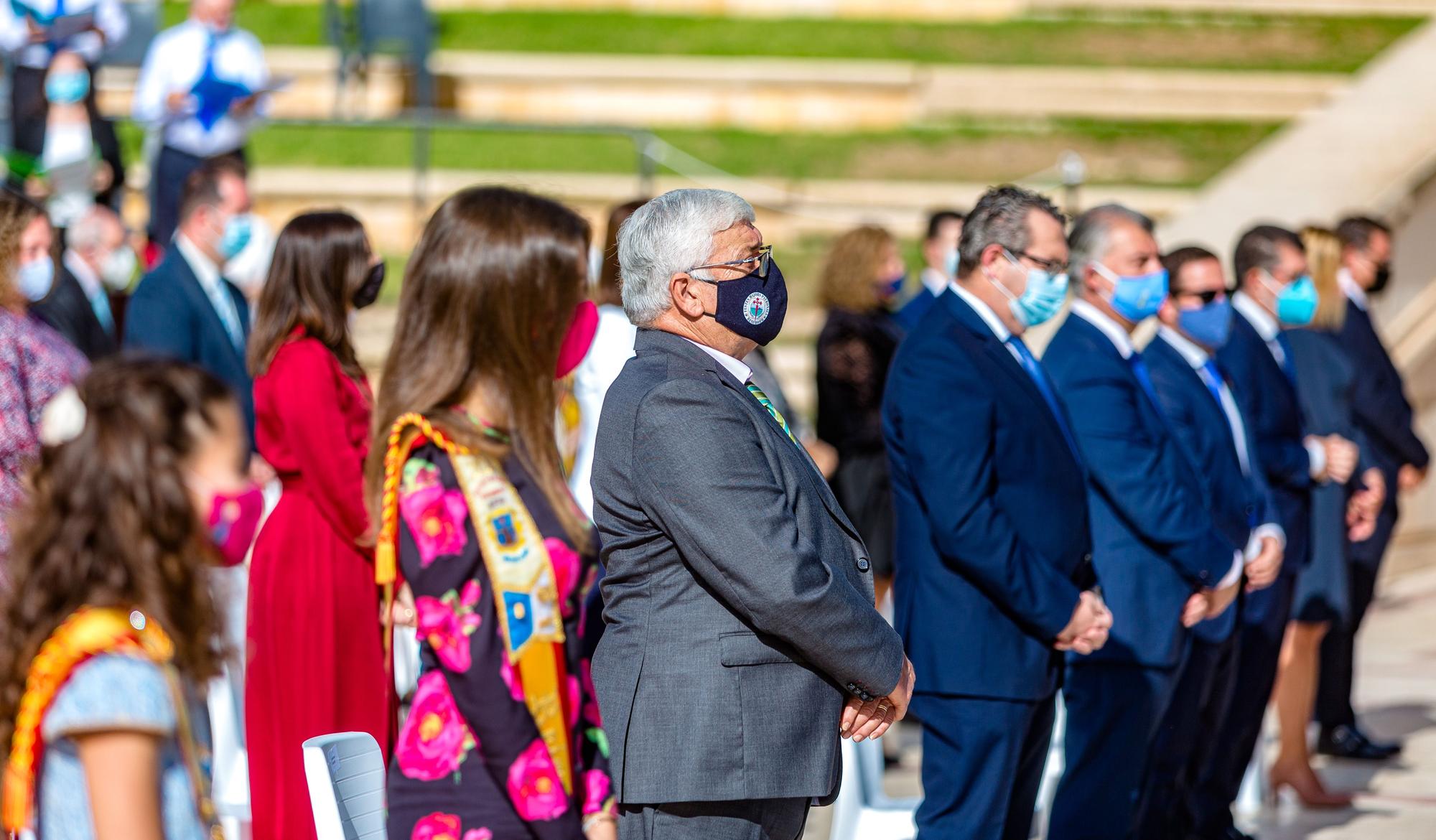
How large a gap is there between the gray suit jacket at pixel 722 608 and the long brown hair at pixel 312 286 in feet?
4.84

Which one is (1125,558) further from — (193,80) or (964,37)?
(964,37)

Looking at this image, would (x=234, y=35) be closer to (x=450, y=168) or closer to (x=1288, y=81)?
(x=450, y=168)

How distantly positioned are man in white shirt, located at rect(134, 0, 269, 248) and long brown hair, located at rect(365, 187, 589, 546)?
6.96 m

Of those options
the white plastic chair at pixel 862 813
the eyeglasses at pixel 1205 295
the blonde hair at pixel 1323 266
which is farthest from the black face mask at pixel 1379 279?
the white plastic chair at pixel 862 813

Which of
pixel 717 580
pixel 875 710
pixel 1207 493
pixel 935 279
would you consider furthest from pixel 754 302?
pixel 935 279

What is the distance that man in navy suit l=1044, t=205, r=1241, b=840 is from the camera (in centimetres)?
526

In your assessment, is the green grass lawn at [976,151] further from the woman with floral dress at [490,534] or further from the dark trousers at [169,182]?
the woman with floral dress at [490,534]

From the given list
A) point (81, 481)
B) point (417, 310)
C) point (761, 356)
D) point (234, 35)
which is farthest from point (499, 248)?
point (234, 35)

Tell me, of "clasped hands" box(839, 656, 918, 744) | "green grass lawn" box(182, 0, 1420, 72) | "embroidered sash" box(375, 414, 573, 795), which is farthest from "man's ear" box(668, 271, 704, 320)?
"green grass lawn" box(182, 0, 1420, 72)

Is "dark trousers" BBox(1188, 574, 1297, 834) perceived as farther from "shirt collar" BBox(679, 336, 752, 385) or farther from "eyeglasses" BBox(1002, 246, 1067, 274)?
"shirt collar" BBox(679, 336, 752, 385)

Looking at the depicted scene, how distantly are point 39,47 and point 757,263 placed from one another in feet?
26.7

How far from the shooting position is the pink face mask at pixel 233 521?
259 centimetres

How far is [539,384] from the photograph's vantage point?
3.82 meters

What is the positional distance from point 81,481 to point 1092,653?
351cm
